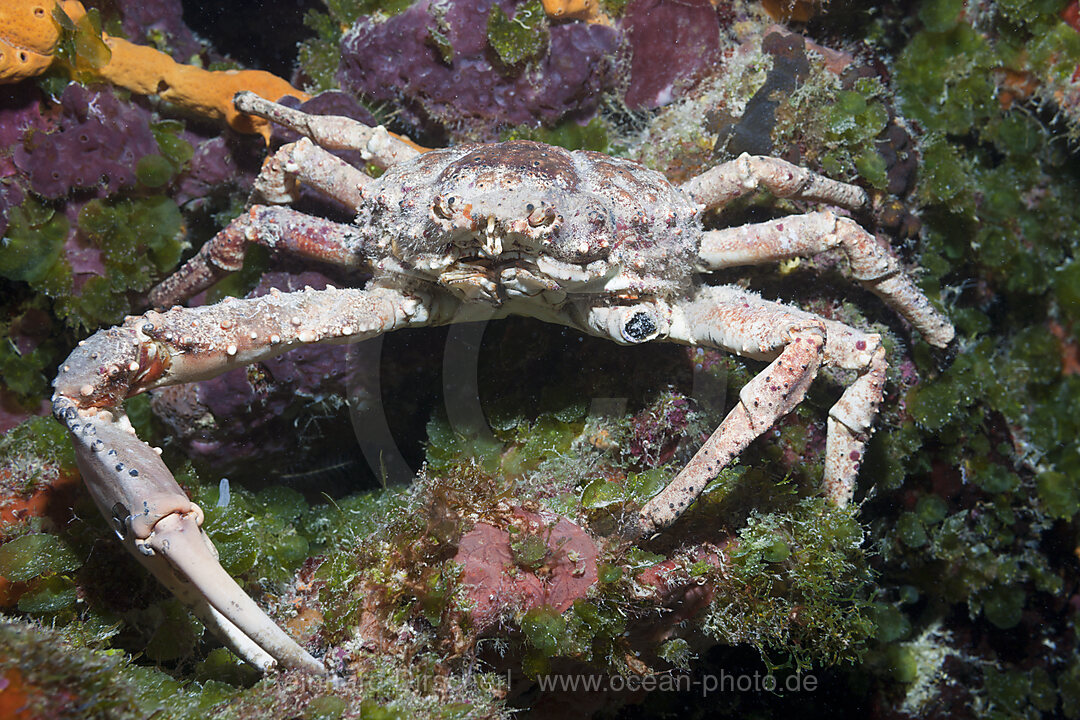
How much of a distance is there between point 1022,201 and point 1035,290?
0.69m

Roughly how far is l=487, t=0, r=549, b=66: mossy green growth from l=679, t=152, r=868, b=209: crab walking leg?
4.15ft

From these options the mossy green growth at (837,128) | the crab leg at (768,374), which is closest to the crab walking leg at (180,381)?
the crab leg at (768,374)

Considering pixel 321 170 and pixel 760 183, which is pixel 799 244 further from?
pixel 321 170

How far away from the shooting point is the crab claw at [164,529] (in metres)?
2.13

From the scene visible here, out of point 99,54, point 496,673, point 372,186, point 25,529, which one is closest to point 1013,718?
point 496,673

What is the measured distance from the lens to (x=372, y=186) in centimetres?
304

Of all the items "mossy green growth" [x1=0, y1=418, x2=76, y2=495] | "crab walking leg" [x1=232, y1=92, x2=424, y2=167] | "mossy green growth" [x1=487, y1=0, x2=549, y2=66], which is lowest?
"mossy green growth" [x1=0, y1=418, x2=76, y2=495]

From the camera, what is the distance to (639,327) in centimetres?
291

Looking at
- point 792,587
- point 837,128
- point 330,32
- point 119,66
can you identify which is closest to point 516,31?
point 330,32

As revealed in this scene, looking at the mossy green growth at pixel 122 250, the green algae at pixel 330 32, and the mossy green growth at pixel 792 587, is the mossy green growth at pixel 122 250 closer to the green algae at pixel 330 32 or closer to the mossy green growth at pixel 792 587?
the green algae at pixel 330 32

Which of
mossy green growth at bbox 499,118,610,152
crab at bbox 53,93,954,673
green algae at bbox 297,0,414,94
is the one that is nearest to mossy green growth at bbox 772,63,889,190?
crab at bbox 53,93,954,673

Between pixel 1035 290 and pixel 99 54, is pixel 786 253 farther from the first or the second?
pixel 99 54

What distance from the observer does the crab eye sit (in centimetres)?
291

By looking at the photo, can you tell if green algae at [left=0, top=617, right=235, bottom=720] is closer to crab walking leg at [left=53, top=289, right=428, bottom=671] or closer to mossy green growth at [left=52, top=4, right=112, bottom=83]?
crab walking leg at [left=53, top=289, right=428, bottom=671]
